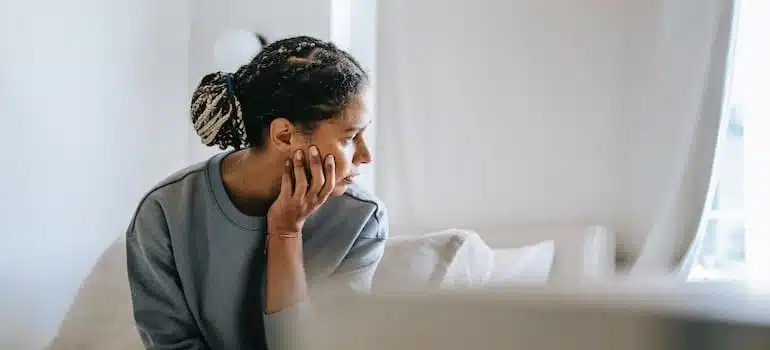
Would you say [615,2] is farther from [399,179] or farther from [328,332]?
[328,332]

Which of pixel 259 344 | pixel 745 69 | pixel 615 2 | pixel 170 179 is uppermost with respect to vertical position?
pixel 615 2

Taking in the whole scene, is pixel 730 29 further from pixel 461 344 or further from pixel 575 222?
pixel 461 344

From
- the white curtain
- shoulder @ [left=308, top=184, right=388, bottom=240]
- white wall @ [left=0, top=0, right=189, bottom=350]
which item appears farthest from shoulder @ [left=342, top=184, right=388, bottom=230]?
white wall @ [left=0, top=0, right=189, bottom=350]

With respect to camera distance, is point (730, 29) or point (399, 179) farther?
point (399, 179)

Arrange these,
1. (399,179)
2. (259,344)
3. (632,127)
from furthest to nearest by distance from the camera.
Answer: (399,179)
(632,127)
(259,344)

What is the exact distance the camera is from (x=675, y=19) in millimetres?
1283

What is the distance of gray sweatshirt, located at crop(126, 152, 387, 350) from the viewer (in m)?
0.81

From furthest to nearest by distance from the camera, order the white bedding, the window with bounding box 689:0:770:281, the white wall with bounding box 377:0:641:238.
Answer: the white wall with bounding box 377:0:641:238, the window with bounding box 689:0:770:281, the white bedding

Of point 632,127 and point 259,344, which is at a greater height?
point 632,127

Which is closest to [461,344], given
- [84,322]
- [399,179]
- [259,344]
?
[259,344]

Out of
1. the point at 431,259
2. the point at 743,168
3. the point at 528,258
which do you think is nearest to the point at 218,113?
the point at 431,259

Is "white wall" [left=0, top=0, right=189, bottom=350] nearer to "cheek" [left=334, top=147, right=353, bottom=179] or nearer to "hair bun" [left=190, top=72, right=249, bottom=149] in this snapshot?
"hair bun" [left=190, top=72, right=249, bottom=149]

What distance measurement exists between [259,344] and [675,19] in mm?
886

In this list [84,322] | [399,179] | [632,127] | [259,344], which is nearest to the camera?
[259,344]
